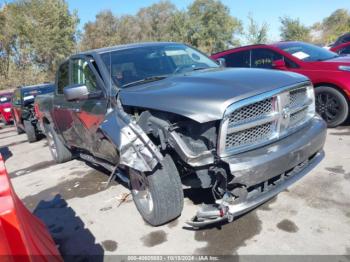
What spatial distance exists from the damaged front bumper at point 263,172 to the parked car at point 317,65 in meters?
3.23

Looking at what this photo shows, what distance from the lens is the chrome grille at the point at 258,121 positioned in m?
3.07

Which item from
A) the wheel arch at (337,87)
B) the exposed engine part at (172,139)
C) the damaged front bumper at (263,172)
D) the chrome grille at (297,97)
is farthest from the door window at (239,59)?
the exposed engine part at (172,139)

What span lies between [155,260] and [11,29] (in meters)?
33.1

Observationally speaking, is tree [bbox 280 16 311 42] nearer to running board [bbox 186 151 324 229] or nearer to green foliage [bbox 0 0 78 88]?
green foliage [bbox 0 0 78 88]

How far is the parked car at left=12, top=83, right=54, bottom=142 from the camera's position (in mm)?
10016

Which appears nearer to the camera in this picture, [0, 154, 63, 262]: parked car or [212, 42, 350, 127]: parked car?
[0, 154, 63, 262]: parked car

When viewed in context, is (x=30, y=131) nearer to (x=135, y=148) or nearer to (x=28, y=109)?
(x=28, y=109)

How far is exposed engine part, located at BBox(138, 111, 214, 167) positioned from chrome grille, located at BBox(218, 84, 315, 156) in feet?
0.56

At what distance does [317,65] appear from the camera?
22.4ft

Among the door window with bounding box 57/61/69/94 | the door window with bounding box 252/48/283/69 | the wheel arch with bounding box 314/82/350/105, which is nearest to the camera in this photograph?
the door window with bounding box 57/61/69/94

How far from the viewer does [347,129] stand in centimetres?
652

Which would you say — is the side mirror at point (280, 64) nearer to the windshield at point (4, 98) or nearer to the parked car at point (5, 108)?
the parked car at point (5, 108)

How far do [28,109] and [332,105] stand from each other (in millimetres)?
8161

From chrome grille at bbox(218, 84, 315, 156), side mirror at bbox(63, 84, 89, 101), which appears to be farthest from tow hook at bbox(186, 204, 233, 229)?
side mirror at bbox(63, 84, 89, 101)
